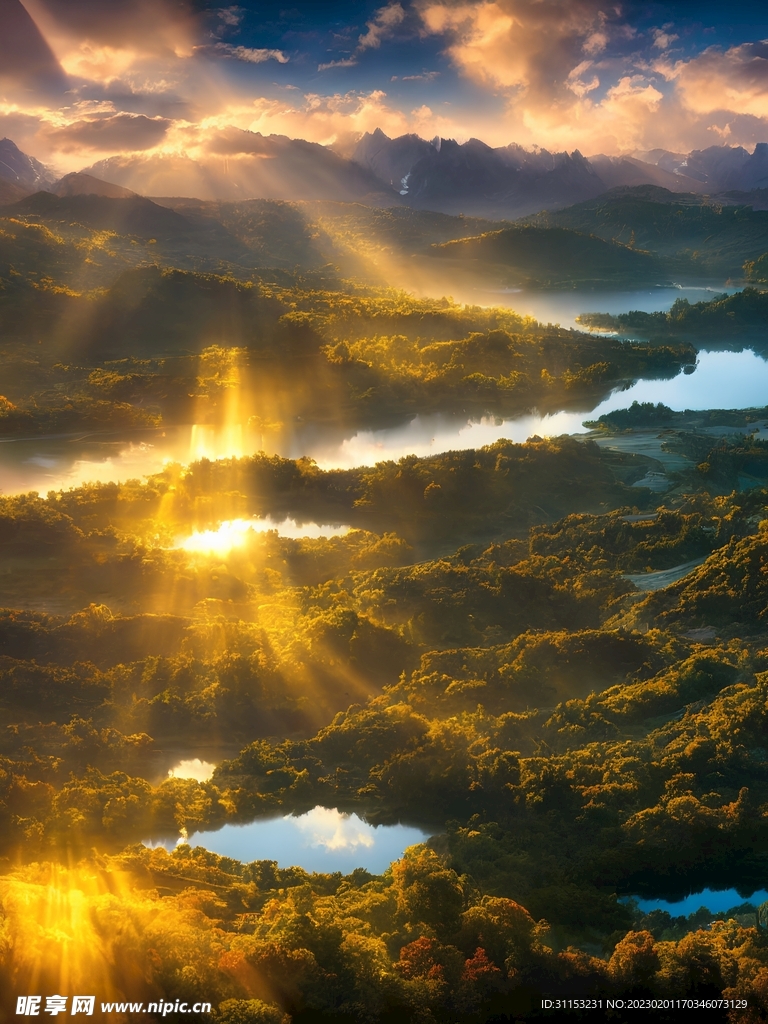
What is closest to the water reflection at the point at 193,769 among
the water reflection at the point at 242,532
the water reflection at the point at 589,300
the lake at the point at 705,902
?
the lake at the point at 705,902

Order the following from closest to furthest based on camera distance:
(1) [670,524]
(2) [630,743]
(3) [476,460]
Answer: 1. (2) [630,743]
2. (1) [670,524]
3. (3) [476,460]

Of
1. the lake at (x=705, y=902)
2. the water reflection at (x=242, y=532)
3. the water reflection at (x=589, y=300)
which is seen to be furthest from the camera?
the water reflection at (x=589, y=300)

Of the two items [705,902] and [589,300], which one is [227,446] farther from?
[589,300]

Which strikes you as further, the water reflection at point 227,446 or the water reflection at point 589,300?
the water reflection at point 589,300

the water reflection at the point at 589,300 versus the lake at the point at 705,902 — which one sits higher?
the water reflection at the point at 589,300

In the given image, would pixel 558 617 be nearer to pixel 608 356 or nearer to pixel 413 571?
pixel 413 571

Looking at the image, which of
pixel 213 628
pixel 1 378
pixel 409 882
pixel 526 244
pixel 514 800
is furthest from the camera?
pixel 526 244

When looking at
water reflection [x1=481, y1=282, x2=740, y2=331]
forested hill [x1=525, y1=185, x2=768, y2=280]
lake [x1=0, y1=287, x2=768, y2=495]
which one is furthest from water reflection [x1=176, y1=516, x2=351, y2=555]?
forested hill [x1=525, y1=185, x2=768, y2=280]

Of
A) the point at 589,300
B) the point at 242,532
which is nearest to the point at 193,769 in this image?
the point at 242,532

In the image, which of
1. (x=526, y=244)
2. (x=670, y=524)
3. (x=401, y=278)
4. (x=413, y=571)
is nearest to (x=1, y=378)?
(x=413, y=571)

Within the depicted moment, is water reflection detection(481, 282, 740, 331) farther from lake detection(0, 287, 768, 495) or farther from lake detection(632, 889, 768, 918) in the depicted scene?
lake detection(632, 889, 768, 918)

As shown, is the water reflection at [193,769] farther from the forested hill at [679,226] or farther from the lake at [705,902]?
the forested hill at [679,226]
